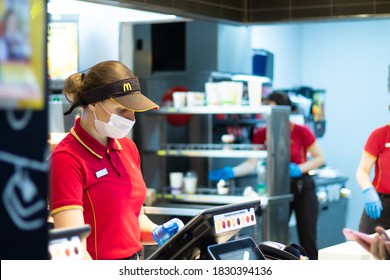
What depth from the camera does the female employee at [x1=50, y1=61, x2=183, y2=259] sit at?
287 cm

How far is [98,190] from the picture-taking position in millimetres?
2971

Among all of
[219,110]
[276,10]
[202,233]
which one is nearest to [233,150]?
[219,110]

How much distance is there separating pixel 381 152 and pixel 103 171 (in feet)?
10.5

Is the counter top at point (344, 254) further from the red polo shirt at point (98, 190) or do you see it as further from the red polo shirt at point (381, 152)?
the red polo shirt at point (381, 152)

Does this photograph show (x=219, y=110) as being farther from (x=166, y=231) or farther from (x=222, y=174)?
(x=166, y=231)

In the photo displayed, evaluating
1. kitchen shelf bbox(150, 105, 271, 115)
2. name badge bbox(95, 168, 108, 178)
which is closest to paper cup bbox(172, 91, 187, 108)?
kitchen shelf bbox(150, 105, 271, 115)

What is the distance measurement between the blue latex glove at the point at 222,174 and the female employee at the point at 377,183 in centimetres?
133

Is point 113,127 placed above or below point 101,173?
above

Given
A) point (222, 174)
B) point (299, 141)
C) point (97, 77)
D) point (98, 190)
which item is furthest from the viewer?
point (299, 141)

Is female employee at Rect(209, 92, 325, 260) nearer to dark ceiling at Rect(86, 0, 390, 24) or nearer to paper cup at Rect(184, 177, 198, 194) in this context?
paper cup at Rect(184, 177, 198, 194)

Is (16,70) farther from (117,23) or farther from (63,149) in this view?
(117,23)

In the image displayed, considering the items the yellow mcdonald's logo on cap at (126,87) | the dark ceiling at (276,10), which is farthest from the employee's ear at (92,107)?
the dark ceiling at (276,10)

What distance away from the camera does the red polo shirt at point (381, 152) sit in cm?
561

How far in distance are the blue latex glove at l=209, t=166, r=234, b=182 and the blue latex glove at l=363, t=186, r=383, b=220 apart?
1.43m
